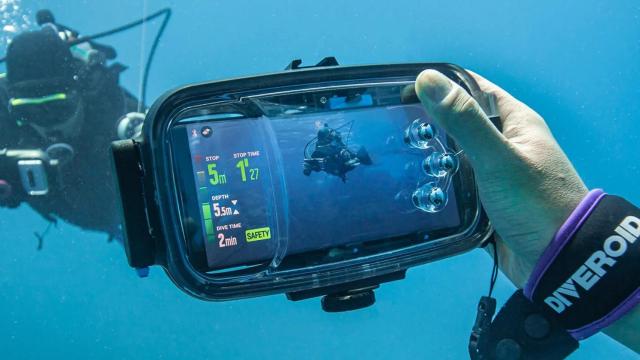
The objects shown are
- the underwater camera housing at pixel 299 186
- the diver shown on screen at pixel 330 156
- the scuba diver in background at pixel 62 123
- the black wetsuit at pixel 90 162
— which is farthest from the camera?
the black wetsuit at pixel 90 162

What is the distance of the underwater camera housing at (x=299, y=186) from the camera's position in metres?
0.70

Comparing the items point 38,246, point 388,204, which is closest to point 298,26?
point 388,204

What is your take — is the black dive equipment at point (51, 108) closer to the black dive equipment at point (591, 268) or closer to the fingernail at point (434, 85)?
the fingernail at point (434, 85)

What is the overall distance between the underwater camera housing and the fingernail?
0.09m

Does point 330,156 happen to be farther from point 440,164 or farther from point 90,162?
point 90,162

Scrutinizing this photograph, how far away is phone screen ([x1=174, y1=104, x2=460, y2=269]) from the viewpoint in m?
0.75

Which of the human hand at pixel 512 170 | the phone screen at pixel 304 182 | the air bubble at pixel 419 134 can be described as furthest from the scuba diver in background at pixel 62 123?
the human hand at pixel 512 170

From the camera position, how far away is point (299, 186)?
2.65ft

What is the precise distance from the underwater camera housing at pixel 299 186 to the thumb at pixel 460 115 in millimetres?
90

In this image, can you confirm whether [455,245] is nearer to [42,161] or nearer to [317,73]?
→ [317,73]

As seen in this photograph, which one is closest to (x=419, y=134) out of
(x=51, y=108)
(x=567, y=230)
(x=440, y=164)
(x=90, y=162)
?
(x=440, y=164)

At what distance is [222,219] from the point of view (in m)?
0.75

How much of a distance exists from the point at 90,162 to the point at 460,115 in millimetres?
1383

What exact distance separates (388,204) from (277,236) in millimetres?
216
